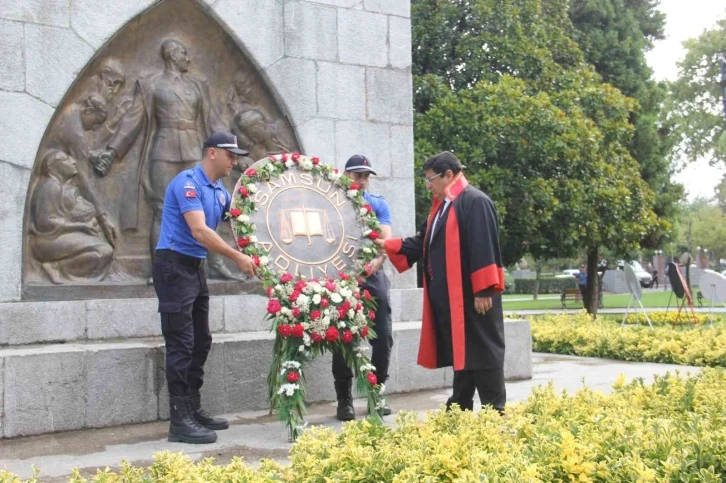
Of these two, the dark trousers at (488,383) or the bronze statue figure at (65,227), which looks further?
the bronze statue figure at (65,227)

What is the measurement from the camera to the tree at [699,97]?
35.4m

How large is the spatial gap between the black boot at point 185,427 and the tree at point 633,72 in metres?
18.3

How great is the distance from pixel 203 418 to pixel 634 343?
18.9 ft

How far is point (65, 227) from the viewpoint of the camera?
6.16m

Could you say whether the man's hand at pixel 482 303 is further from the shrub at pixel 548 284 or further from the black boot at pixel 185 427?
the shrub at pixel 548 284

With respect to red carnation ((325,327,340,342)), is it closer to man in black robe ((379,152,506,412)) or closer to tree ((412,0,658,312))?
man in black robe ((379,152,506,412))

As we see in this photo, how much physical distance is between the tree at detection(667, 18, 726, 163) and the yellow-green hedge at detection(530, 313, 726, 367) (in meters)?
27.7

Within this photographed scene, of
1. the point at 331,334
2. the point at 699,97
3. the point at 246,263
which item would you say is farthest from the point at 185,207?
the point at 699,97

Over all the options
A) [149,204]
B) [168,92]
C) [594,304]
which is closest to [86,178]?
[149,204]

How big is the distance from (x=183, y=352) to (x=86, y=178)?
194 centimetres

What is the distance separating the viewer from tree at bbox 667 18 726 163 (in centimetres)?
3541

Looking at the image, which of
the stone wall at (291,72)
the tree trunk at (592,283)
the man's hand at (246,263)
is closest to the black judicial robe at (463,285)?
the man's hand at (246,263)

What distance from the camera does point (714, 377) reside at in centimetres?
551

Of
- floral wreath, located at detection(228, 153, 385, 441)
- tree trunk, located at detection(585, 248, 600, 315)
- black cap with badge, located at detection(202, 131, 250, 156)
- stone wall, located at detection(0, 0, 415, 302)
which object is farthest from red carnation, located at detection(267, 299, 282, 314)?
tree trunk, located at detection(585, 248, 600, 315)
